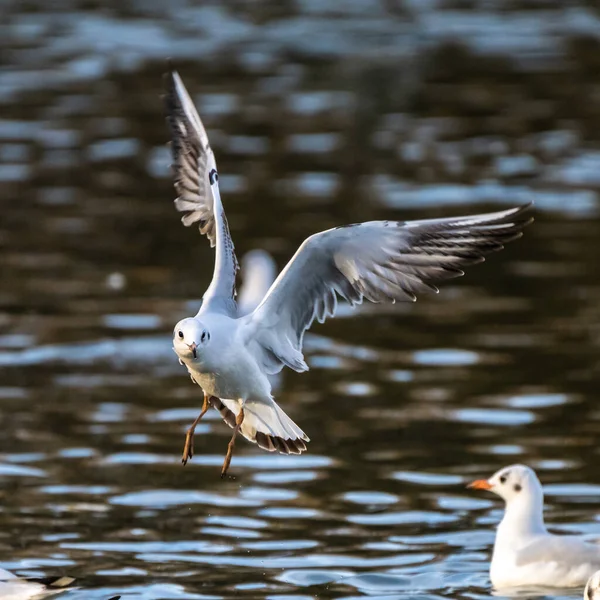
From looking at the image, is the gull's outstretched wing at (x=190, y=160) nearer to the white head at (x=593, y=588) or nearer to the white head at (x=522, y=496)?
the white head at (x=522, y=496)

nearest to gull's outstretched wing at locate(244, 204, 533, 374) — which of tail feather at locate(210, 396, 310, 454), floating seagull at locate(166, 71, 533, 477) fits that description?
floating seagull at locate(166, 71, 533, 477)

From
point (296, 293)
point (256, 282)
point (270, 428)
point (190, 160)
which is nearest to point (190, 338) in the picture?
point (296, 293)

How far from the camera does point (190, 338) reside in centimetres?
930

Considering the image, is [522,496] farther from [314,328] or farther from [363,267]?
[314,328]

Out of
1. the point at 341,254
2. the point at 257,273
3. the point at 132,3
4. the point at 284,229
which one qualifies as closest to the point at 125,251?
the point at 284,229

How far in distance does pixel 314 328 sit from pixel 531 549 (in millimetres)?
Answer: 6345

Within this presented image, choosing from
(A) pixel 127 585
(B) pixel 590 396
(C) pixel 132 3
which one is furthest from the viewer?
(C) pixel 132 3

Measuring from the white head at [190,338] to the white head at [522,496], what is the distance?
2.68m

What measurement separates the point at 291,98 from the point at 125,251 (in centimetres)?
846

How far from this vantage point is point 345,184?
70.9 feet

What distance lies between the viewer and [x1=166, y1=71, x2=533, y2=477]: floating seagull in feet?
30.9

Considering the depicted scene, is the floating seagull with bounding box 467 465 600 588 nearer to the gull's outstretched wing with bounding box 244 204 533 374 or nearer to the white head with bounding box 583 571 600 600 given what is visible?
the white head with bounding box 583 571 600 600

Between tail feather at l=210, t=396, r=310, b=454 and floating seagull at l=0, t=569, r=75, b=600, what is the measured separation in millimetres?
1519

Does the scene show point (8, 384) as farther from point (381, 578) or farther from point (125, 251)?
point (381, 578)
